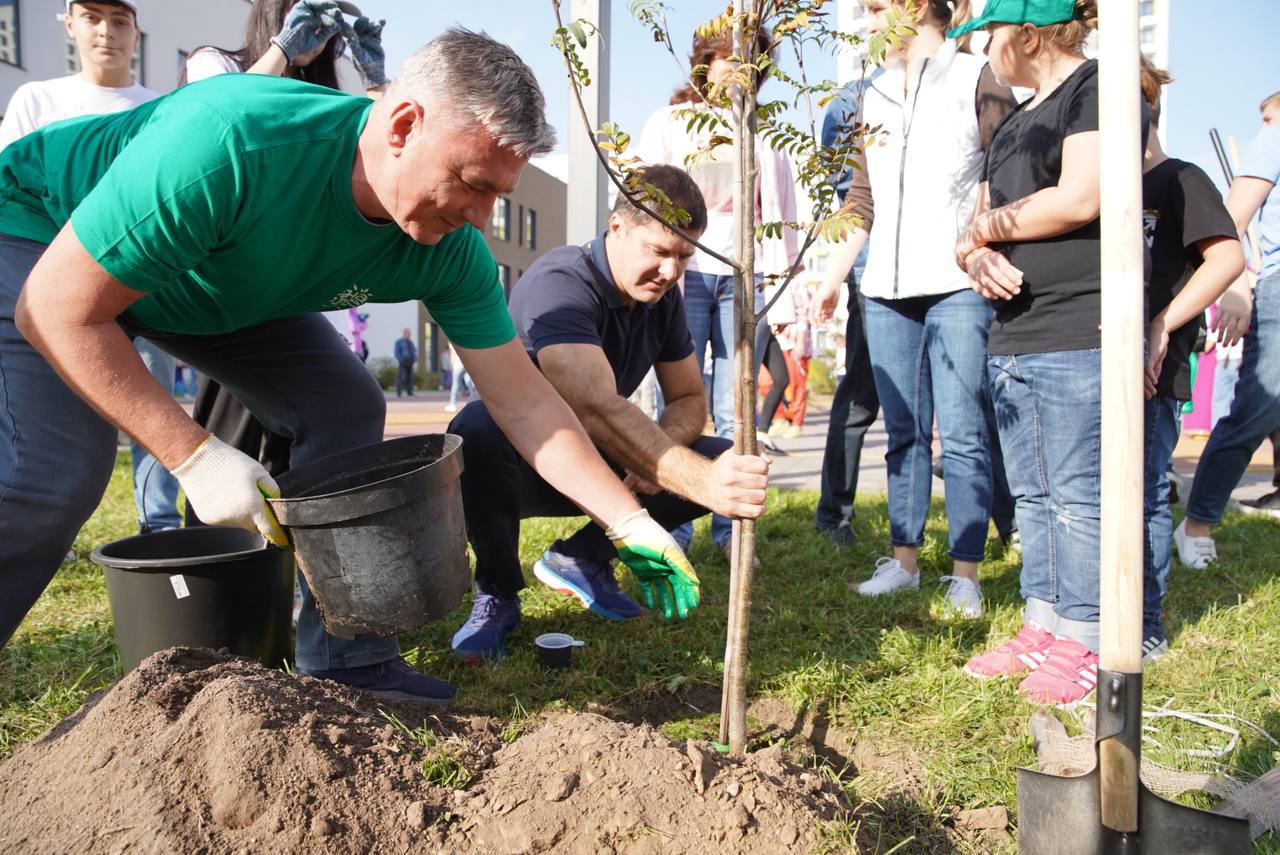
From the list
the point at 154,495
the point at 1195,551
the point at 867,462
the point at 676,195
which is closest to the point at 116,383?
the point at 676,195

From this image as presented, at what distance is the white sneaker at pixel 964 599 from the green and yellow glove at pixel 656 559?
128cm

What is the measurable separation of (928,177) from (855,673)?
6.10 ft

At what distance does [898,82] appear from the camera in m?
3.59

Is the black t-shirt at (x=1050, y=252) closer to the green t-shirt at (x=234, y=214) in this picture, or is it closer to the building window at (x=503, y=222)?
the green t-shirt at (x=234, y=214)

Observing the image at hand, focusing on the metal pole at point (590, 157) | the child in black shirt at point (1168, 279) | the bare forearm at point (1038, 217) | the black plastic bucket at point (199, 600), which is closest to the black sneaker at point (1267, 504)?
the child in black shirt at point (1168, 279)

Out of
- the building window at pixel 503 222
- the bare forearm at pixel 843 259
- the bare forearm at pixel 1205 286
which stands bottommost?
the bare forearm at pixel 1205 286

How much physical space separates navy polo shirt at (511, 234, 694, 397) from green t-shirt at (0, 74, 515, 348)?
501mm

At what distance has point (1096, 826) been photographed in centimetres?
160

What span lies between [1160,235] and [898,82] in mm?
1172

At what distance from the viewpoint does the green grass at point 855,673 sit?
2.11 meters

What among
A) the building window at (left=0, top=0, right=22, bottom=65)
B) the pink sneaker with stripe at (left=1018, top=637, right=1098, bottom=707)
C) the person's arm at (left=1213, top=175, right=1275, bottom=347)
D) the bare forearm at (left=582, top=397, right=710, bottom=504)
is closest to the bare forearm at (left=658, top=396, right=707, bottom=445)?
the bare forearm at (left=582, top=397, right=710, bottom=504)

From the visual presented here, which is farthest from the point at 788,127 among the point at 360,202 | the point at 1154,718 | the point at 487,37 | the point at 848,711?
the point at 1154,718

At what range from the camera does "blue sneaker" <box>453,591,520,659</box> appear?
2924 millimetres

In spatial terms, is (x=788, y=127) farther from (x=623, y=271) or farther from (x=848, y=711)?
(x=848, y=711)
